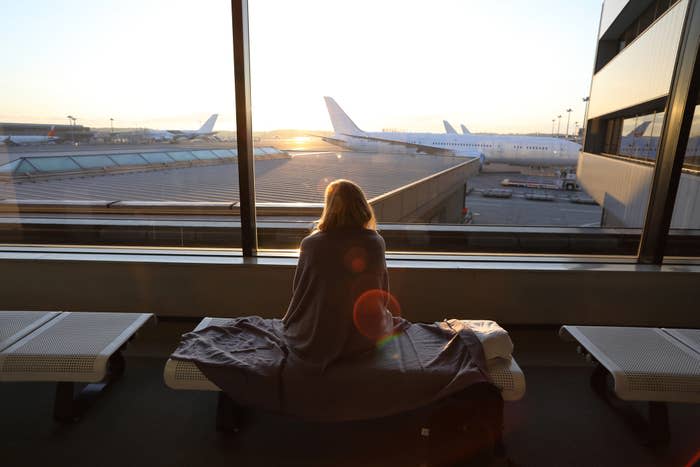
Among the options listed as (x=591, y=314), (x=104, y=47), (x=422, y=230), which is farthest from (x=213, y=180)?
(x=591, y=314)

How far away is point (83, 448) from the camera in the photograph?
5.54ft

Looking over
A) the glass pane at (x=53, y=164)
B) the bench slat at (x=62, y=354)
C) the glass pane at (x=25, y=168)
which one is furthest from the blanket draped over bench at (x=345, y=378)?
the glass pane at (x=53, y=164)

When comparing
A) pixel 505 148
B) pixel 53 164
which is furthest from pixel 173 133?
pixel 505 148

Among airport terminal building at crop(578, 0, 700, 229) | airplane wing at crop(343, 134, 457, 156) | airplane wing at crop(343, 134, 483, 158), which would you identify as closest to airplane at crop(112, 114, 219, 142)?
airport terminal building at crop(578, 0, 700, 229)

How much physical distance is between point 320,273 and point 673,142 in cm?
258

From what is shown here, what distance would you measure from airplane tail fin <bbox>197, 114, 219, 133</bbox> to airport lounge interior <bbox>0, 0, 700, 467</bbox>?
25 mm

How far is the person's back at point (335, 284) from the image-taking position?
5.23 feet

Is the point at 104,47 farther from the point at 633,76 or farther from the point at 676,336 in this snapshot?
the point at 633,76

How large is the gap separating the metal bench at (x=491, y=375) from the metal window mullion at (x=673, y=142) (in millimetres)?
1907

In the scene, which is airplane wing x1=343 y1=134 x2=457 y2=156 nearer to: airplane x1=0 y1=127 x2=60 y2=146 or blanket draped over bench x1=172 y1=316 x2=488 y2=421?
airplane x1=0 y1=127 x2=60 y2=146

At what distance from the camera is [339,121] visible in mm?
27969

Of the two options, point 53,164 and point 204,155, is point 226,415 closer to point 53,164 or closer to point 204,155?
point 53,164

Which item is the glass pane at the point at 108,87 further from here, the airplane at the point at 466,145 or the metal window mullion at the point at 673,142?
the airplane at the point at 466,145

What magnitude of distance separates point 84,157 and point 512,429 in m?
6.13
